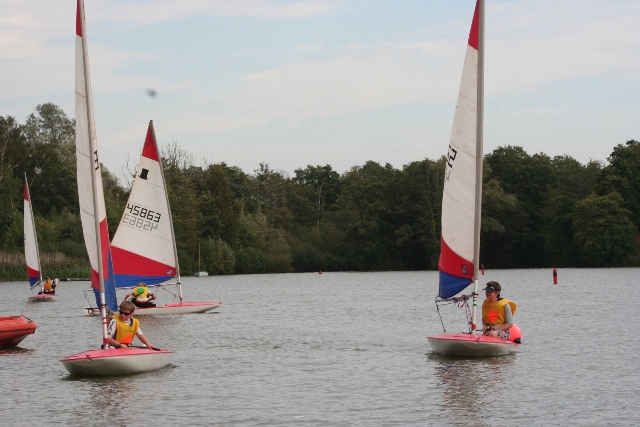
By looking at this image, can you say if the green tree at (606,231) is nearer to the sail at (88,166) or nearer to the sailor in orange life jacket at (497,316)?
the sailor in orange life jacket at (497,316)

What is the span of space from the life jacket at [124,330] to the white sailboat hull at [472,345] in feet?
20.8

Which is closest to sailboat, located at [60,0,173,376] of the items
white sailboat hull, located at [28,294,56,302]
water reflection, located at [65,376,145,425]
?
water reflection, located at [65,376,145,425]

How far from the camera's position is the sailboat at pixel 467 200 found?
19.8 metres

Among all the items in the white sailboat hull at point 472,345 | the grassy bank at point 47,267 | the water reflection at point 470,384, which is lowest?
the water reflection at point 470,384

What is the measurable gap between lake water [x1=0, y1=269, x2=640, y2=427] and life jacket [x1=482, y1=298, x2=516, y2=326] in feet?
2.90

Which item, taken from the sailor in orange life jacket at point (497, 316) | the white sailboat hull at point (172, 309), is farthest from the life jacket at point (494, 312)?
the white sailboat hull at point (172, 309)

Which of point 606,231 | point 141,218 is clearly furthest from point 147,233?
point 606,231

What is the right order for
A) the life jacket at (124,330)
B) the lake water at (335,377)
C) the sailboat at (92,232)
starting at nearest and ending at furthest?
the lake water at (335,377), the sailboat at (92,232), the life jacket at (124,330)

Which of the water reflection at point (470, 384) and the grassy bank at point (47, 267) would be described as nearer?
the water reflection at point (470, 384)

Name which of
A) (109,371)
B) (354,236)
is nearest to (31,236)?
(109,371)

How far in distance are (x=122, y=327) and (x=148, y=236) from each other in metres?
17.2

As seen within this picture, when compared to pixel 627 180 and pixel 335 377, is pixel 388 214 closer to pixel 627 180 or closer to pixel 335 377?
pixel 627 180

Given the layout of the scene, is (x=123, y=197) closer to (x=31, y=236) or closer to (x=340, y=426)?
(x=31, y=236)

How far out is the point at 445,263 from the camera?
20.9 m
